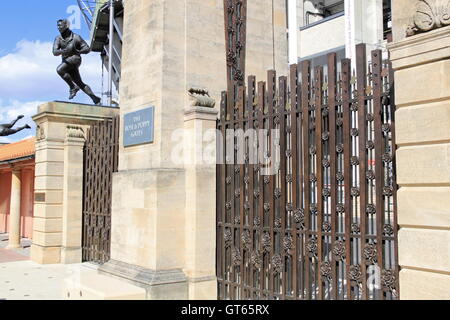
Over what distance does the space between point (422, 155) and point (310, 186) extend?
2013 millimetres

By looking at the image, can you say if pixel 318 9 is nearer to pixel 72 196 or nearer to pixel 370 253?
pixel 72 196

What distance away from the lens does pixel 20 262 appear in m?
13.0

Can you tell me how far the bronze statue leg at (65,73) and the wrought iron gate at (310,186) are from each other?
759 centimetres

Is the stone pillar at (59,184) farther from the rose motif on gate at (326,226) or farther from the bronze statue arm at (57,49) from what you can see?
the rose motif on gate at (326,226)

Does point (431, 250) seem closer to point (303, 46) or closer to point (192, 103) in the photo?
point (192, 103)

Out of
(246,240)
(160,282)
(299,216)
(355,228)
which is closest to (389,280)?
(355,228)

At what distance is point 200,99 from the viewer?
809 centimetres

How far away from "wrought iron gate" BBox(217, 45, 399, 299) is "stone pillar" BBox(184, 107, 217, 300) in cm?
14

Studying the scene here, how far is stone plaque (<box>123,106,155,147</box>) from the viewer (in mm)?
8391

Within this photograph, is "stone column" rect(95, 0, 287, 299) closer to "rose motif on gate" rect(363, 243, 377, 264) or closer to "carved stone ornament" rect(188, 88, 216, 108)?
"carved stone ornament" rect(188, 88, 216, 108)

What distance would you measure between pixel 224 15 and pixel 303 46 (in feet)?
66.3

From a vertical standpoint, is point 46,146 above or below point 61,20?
below

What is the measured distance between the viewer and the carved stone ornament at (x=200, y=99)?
8.09 meters

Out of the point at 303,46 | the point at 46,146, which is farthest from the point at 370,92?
the point at 303,46
